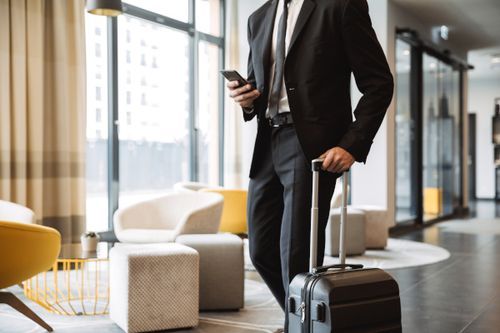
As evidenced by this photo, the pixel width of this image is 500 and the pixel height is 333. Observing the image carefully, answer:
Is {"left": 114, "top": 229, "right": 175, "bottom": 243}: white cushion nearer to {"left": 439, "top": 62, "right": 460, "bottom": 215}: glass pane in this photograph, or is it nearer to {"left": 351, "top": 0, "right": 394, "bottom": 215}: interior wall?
{"left": 351, "top": 0, "right": 394, "bottom": 215}: interior wall

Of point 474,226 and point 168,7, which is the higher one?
point 168,7

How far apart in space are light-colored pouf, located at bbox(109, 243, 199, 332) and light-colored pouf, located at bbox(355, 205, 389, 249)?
3400 mm

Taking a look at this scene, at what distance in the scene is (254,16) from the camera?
7.35ft

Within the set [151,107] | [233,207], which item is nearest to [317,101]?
[233,207]

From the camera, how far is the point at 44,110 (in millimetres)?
5125

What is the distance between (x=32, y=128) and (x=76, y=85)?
0.56 m

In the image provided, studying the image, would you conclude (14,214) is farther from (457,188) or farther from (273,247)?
(457,188)

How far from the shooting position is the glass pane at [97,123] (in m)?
5.91

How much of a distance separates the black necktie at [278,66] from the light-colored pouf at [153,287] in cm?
125

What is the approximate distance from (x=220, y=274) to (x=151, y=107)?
11.8 feet

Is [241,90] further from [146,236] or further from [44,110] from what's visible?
[44,110]

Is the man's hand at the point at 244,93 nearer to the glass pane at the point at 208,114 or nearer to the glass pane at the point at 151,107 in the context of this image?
the glass pane at the point at 151,107

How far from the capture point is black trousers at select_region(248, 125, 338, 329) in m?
1.98

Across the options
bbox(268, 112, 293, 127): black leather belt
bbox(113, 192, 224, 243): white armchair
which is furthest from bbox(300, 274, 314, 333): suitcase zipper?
bbox(113, 192, 224, 243): white armchair
